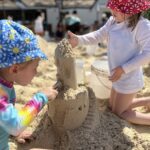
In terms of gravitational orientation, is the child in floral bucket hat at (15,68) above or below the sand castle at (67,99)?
above

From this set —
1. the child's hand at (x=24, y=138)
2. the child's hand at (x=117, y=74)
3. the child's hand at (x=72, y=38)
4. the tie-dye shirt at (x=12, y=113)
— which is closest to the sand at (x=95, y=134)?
the child's hand at (x=24, y=138)

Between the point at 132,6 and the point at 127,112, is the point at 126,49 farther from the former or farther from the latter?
the point at 127,112

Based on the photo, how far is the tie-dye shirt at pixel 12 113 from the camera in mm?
1566

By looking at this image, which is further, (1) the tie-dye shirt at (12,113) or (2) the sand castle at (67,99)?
(2) the sand castle at (67,99)

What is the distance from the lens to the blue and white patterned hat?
154 centimetres

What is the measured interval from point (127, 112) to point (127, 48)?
46cm

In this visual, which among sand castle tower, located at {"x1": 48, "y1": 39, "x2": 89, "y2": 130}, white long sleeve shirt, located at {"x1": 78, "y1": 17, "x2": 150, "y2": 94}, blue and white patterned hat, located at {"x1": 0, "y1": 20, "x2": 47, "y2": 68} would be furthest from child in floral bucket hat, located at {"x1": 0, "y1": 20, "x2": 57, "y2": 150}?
white long sleeve shirt, located at {"x1": 78, "y1": 17, "x2": 150, "y2": 94}

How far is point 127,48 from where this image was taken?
2379 millimetres

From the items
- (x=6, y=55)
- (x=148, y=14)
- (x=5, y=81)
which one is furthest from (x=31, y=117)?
(x=148, y=14)

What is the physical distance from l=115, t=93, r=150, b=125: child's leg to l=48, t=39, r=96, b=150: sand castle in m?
0.37

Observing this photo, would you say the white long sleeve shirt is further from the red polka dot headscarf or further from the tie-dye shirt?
the tie-dye shirt

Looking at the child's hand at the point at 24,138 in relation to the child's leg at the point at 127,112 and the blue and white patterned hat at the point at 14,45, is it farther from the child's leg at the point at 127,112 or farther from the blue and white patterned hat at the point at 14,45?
the blue and white patterned hat at the point at 14,45

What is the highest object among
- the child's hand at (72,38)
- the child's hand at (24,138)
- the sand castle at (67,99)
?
the child's hand at (72,38)

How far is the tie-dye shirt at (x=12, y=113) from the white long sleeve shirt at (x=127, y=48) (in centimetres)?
79
